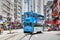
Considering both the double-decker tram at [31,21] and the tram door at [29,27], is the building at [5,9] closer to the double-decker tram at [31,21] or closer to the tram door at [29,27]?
the tram door at [29,27]

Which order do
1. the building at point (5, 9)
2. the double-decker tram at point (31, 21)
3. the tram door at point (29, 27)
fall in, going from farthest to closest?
the building at point (5, 9)
the tram door at point (29, 27)
the double-decker tram at point (31, 21)

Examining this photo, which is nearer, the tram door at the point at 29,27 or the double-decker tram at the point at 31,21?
the double-decker tram at the point at 31,21

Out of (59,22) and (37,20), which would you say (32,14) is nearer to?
(37,20)

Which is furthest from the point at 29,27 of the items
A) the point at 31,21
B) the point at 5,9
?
the point at 5,9

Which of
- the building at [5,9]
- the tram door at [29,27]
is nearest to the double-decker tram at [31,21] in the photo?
the tram door at [29,27]

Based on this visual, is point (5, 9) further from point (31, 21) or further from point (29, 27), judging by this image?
point (31, 21)

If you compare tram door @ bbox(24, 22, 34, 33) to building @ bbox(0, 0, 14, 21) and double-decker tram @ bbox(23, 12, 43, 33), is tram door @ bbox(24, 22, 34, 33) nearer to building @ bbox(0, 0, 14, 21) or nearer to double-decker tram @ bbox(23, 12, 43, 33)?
double-decker tram @ bbox(23, 12, 43, 33)

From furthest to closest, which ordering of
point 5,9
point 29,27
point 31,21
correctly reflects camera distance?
point 5,9
point 29,27
point 31,21

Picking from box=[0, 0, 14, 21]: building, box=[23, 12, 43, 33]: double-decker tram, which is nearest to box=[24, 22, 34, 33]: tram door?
box=[23, 12, 43, 33]: double-decker tram

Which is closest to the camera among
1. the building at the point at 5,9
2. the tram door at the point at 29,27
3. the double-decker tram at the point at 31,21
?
the double-decker tram at the point at 31,21

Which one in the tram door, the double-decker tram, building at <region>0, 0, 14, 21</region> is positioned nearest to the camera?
the double-decker tram

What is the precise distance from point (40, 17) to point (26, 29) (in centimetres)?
414

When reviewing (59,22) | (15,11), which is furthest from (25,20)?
(15,11)

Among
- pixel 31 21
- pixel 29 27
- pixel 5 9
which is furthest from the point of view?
pixel 5 9
